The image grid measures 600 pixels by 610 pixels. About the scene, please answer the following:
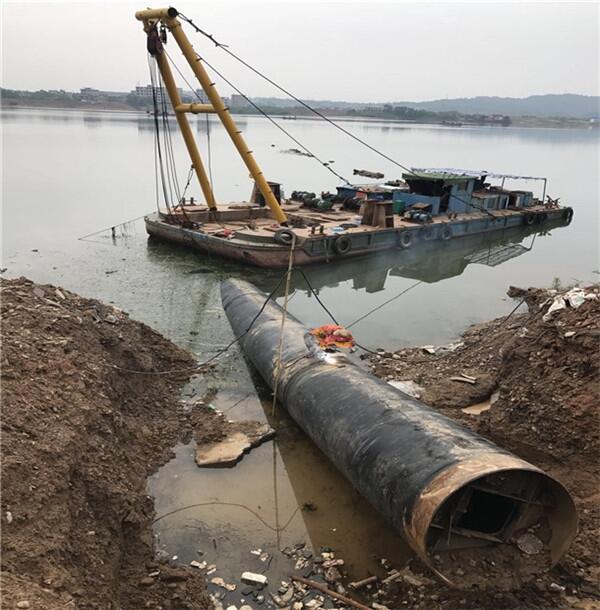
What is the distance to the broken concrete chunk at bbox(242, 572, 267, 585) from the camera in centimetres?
488

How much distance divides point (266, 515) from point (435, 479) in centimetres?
235

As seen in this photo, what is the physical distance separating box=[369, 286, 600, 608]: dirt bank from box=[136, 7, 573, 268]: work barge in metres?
5.03

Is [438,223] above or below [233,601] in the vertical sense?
above

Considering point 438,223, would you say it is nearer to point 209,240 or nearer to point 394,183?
point 394,183

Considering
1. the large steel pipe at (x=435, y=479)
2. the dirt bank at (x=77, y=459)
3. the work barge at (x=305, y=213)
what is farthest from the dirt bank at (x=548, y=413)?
the work barge at (x=305, y=213)

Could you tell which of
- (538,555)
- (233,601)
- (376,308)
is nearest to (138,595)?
(233,601)

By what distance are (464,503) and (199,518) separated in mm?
2992

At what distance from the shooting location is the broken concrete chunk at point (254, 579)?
192 inches

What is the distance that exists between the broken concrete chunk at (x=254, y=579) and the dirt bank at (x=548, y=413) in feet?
4.36

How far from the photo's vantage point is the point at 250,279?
15.2m

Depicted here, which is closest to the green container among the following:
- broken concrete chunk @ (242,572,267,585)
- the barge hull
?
the barge hull

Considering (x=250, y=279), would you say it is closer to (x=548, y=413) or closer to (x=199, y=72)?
(x=199, y=72)

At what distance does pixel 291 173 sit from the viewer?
4269cm

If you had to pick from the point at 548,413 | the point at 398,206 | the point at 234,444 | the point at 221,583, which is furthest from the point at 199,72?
the point at 221,583
